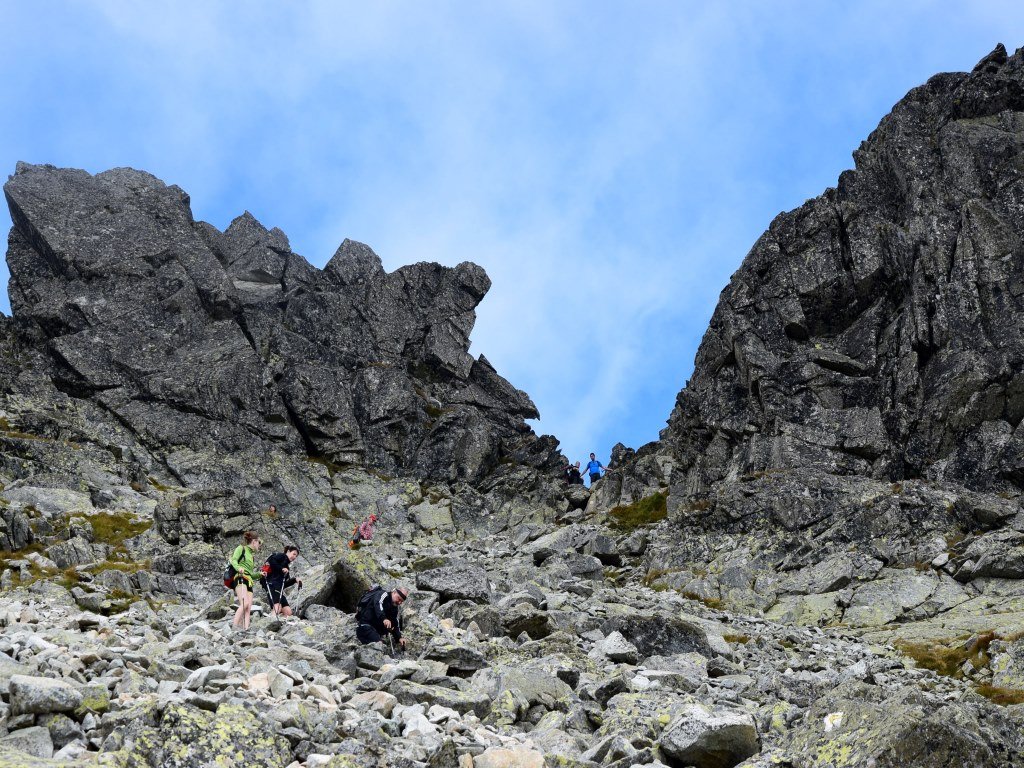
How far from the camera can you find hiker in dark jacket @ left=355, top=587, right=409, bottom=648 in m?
21.1

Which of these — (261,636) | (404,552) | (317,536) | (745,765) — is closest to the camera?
(745,765)

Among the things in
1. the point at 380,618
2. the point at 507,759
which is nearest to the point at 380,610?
the point at 380,618

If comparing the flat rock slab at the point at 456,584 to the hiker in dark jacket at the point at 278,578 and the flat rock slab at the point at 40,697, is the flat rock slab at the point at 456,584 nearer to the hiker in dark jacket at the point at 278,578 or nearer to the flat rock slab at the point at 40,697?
the hiker in dark jacket at the point at 278,578

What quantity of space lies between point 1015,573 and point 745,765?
30011mm

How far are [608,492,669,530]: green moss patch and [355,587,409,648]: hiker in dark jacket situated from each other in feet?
131

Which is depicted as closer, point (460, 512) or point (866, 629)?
point (866, 629)

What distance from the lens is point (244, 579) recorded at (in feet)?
79.4

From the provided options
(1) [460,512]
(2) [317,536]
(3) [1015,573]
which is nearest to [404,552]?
(2) [317,536]

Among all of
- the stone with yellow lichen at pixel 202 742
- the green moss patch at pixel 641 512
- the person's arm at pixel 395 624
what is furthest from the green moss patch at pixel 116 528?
the stone with yellow lichen at pixel 202 742

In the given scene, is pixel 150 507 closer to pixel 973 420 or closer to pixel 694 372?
pixel 694 372

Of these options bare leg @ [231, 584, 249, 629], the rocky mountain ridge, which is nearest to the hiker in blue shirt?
the rocky mountain ridge

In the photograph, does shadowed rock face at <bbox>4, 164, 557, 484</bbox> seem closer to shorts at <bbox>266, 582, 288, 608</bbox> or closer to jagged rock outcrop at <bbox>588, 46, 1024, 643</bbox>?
jagged rock outcrop at <bbox>588, 46, 1024, 643</bbox>

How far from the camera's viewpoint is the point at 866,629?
36.2 metres

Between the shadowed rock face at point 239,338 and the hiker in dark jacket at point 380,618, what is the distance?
47271mm
